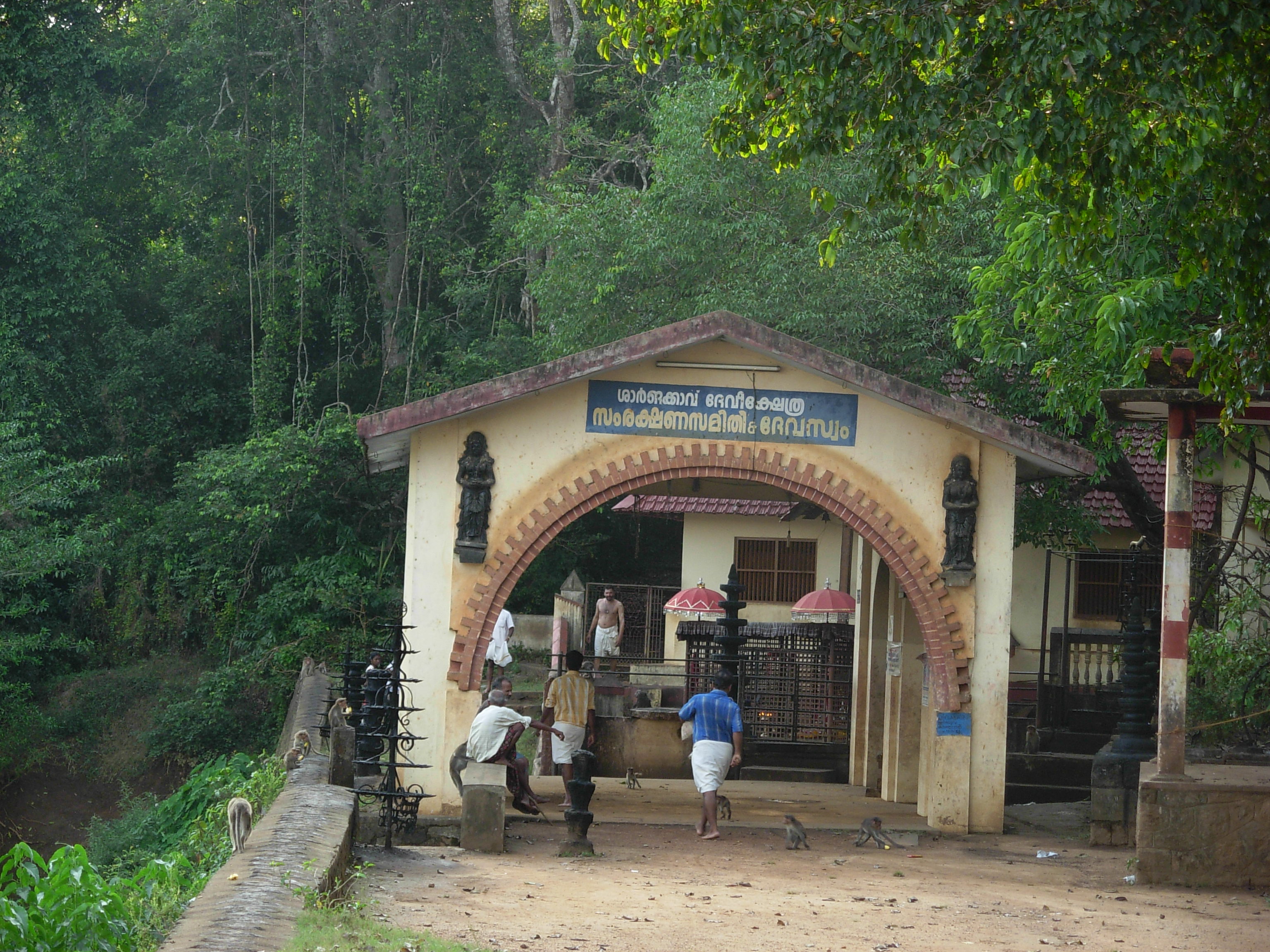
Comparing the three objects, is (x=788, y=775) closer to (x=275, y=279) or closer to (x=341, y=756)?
(x=341, y=756)

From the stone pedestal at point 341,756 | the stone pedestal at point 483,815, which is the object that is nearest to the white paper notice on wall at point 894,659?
the stone pedestal at point 483,815

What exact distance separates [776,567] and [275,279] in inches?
443

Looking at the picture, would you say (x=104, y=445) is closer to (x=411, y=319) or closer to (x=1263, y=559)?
(x=411, y=319)

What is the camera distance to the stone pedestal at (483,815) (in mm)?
10570

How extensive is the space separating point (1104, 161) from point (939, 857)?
5.89 m

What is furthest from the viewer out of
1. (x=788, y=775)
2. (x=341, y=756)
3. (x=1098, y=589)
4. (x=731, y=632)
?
(x=1098, y=589)

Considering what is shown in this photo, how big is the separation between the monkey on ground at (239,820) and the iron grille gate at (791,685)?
30.0ft

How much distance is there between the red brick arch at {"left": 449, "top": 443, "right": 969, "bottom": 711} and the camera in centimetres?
1233

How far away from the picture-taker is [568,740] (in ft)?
44.0

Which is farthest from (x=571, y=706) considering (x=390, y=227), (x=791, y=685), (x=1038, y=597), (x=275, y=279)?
(x=390, y=227)

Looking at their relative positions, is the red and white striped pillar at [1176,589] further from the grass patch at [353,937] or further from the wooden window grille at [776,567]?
the wooden window grille at [776,567]

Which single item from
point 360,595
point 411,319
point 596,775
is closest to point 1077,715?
point 596,775

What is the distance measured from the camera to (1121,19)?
7.18 m

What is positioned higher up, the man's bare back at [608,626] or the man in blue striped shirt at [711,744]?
the man's bare back at [608,626]
